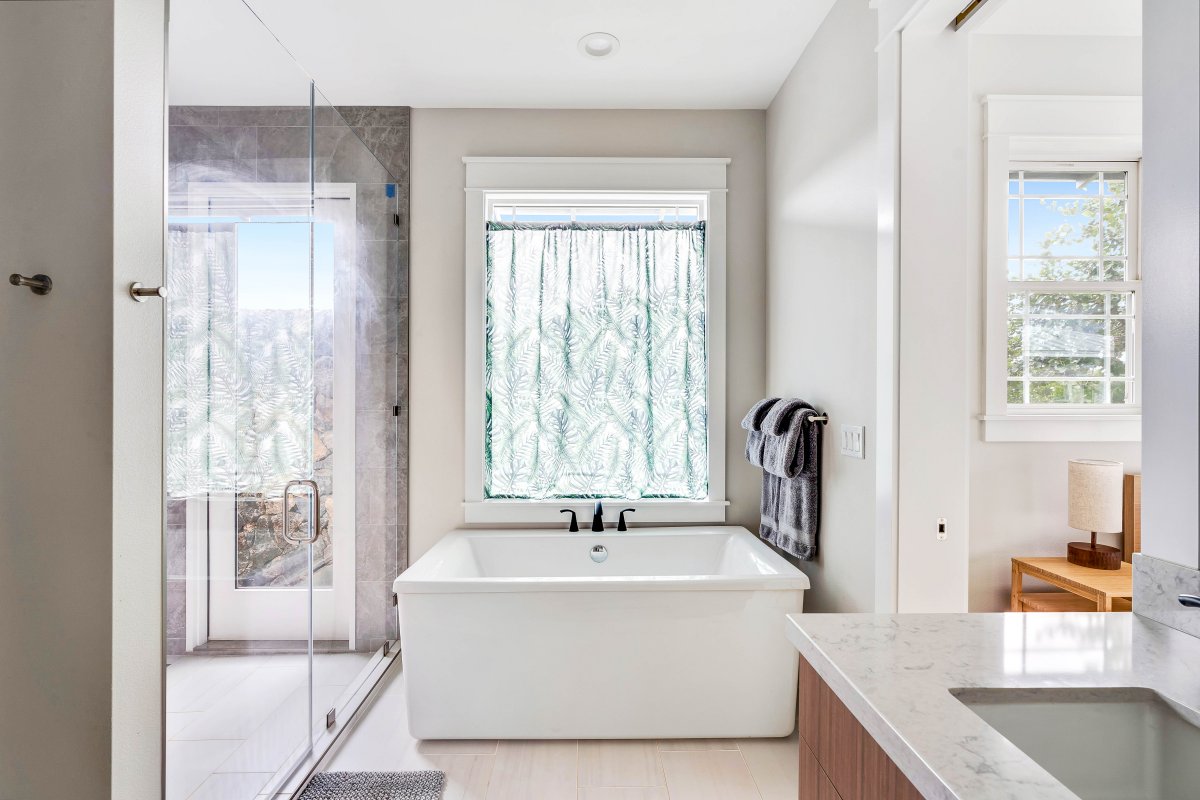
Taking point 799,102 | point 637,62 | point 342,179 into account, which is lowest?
point 342,179

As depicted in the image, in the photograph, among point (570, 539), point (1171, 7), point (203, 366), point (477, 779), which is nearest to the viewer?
point (1171, 7)

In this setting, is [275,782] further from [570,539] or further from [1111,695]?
[1111,695]

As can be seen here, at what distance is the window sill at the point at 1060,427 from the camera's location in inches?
96.7

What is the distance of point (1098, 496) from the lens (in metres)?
2.25

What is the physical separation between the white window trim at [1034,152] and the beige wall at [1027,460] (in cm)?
4

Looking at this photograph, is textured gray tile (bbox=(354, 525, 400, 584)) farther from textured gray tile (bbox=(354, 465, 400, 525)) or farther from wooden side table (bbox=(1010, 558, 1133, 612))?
wooden side table (bbox=(1010, 558, 1133, 612))

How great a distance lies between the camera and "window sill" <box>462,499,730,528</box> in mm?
2955

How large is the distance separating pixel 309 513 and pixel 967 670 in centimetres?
190

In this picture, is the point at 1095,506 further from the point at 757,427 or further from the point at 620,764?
the point at 620,764

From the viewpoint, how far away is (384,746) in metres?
2.19

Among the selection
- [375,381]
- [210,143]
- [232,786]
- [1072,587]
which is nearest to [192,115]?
[210,143]

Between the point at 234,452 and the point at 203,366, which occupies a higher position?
the point at 203,366

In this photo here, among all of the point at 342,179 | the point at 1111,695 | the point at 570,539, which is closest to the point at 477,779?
the point at 570,539

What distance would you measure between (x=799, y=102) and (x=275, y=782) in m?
3.06
